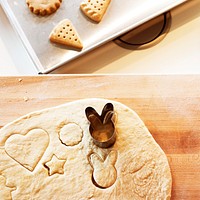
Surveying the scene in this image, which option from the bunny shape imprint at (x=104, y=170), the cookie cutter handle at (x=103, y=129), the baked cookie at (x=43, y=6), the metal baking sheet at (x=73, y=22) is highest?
the baked cookie at (x=43, y=6)

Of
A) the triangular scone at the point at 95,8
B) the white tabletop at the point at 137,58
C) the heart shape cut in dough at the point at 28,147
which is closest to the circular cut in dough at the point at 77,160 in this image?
the heart shape cut in dough at the point at 28,147

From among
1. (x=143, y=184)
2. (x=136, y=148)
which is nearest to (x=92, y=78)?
(x=136, y=148)

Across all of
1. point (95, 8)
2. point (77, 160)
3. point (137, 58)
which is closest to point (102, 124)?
point (77, 160)

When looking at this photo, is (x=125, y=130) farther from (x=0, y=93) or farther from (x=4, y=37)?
(x=4, y=37)

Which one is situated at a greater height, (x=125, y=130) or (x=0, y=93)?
(x=0, y=93)

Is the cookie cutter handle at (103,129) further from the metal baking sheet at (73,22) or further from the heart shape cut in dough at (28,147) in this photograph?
the metal baking sheet at (73,22)

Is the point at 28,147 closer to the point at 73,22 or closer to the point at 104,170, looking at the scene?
the point at 104,170

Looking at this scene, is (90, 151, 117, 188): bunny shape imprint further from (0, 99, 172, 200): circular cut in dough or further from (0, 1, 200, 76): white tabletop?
(0, 1, 200, 76): white tabletop
